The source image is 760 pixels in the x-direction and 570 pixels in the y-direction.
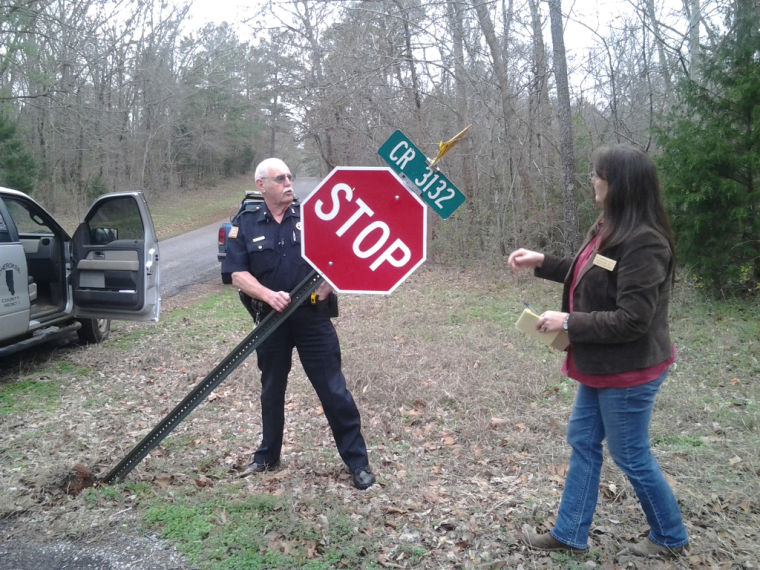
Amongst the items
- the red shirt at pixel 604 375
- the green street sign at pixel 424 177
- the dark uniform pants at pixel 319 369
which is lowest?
the dark uniform pants at pixel 319 369

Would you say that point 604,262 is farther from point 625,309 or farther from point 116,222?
point 116,222

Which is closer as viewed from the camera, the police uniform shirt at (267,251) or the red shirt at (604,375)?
the red shirt at (604,375)

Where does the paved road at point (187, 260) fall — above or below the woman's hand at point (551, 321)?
below

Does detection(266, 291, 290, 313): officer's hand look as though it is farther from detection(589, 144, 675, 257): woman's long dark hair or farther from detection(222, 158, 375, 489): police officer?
detection(589, 144, 675, 257): woman's long dark hair

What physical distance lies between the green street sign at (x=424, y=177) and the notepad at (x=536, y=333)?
2.28 feet

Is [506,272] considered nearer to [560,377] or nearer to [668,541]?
[560,377]

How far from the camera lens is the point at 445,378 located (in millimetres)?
5973

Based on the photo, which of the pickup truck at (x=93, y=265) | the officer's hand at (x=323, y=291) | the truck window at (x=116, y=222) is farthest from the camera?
the truck window at (x=116, y=222)

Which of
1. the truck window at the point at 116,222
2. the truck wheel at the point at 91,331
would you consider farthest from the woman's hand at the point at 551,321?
the truck wheel at the point at 91,331

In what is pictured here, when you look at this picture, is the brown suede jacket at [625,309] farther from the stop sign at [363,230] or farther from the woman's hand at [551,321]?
the stop sign at [363,230]

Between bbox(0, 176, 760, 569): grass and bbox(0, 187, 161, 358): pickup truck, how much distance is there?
0.58 metres

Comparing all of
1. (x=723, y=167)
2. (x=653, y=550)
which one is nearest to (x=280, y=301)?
(x=653, y=550)

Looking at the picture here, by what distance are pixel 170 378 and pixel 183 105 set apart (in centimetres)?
3022

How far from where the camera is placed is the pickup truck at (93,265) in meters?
6.93
